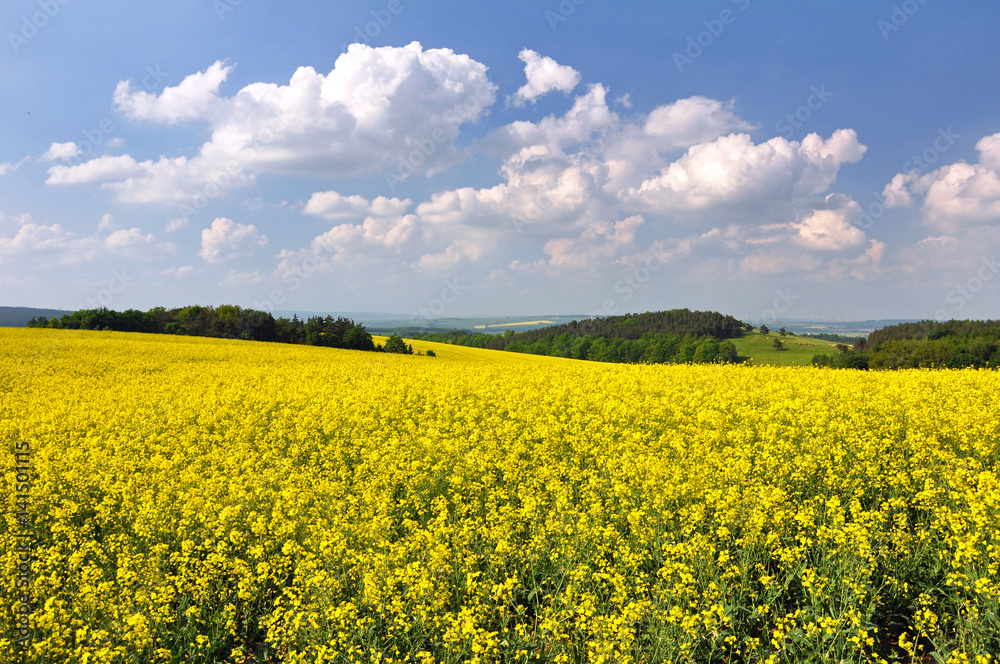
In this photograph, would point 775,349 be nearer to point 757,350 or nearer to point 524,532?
point 757,350

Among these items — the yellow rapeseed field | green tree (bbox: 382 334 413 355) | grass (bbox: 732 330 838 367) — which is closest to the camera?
the yellow rapeseed field

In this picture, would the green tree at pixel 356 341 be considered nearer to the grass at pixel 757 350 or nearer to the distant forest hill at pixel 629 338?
the grass at pixel 757 350

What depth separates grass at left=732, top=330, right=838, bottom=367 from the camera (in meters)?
61.7

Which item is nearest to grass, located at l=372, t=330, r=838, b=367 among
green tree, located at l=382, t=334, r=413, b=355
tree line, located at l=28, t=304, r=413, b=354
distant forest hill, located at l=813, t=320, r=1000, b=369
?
green tree, located at l=382, t=334, r=413, b=355

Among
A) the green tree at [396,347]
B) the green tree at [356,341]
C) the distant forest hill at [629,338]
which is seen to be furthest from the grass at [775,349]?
the green tree at [356,341]

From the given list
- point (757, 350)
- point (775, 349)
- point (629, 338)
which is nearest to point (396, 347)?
point (629, 338)

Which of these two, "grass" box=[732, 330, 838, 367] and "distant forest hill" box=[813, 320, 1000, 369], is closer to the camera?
"distant forest hill" box=[813, 320, 1000, 369]

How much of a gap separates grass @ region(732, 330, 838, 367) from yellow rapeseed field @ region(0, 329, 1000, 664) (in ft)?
177

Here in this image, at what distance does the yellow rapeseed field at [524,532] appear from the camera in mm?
5008

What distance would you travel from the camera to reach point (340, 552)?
604cm

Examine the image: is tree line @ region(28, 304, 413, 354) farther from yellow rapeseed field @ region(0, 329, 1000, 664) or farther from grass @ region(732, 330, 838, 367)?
grass @ region(732, 330, 838, 367)

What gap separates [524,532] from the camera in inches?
291

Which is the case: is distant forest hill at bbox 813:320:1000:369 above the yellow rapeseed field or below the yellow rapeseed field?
above

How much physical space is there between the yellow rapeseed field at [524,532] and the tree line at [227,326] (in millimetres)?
41167
